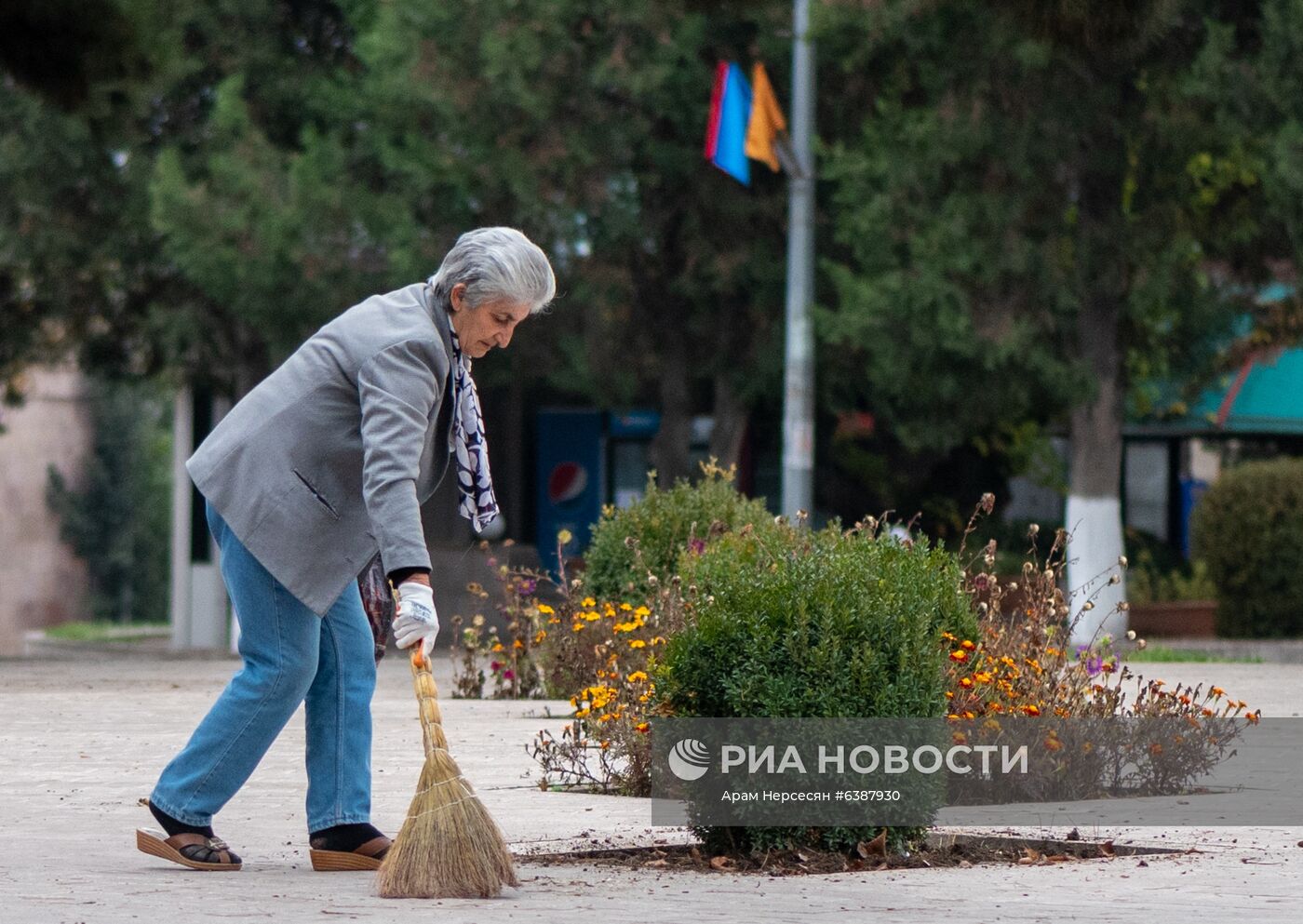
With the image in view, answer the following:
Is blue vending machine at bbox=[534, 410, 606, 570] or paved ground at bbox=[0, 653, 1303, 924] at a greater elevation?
blue vending machine at bbox=[534, 410, 606, 570]

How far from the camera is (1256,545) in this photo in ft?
71.0

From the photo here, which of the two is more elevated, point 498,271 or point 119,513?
point 498,271

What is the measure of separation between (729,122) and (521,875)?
14701mm

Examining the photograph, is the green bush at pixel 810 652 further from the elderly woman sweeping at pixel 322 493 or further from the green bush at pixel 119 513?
the green bush at pixel 119 513

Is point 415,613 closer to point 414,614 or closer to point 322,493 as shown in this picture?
point 414,614

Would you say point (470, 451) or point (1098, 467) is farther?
point (1098, 467)

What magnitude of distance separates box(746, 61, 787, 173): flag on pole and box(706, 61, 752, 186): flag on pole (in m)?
0.09

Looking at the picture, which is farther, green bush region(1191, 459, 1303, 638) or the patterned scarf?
green bush region(1191, 459, 1303, 638)

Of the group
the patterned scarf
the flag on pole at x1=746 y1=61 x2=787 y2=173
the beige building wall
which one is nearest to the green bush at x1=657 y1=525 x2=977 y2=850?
the patterned scarf

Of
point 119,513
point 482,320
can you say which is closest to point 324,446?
point 482,320

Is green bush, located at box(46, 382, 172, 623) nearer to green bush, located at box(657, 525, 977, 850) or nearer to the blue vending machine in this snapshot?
the blue vending machine

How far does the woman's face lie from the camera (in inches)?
215

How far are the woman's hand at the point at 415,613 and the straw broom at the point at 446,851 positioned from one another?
0.34m

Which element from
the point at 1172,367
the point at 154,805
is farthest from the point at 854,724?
the point at 1172,367
